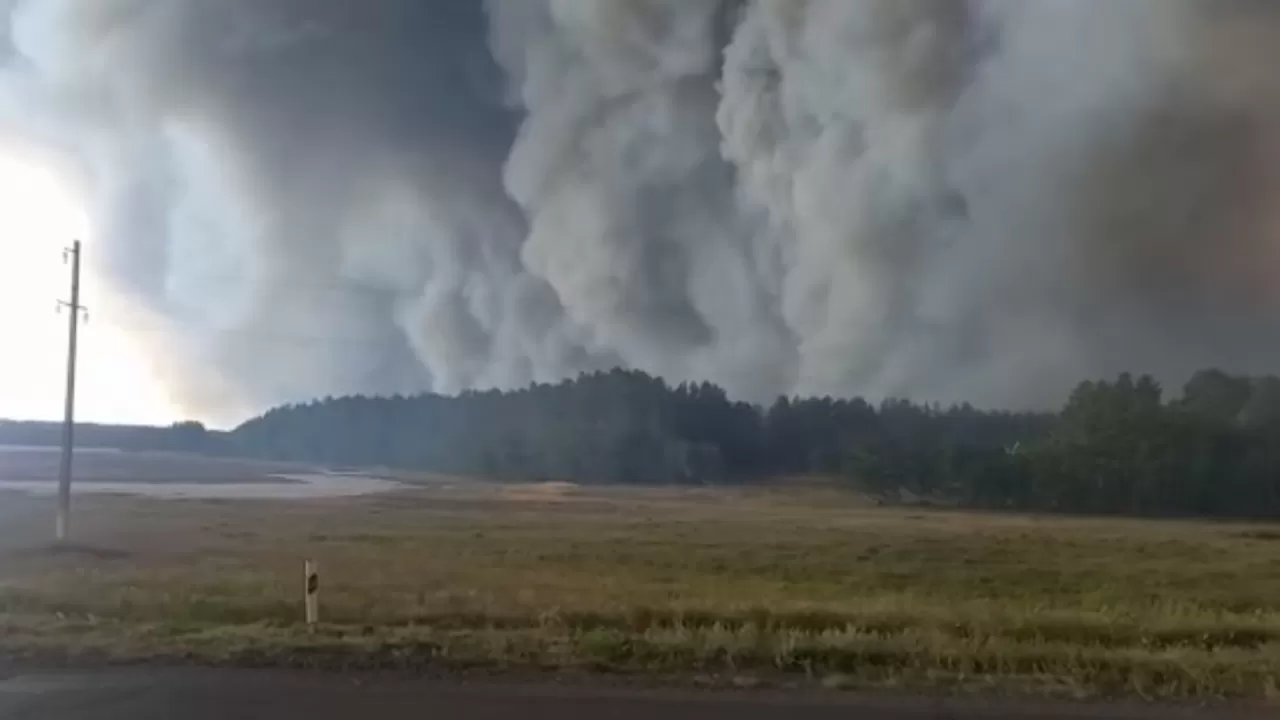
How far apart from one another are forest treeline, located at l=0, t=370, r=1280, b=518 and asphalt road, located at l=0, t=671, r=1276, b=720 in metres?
18.9

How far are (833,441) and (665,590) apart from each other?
1390cm

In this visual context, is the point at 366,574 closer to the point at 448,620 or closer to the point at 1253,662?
the point at 448,620

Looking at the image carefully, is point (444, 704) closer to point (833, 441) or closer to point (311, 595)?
point (311, 595)

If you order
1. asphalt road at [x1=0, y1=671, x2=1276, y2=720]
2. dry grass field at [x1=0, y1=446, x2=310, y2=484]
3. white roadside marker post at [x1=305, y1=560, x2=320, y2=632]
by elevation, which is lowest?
asphalt road at [x1=0, y1=671, x2=1276, y2=720]

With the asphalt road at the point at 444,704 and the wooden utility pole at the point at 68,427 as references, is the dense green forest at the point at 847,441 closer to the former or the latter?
the wooden utility pole at the point at 68,427

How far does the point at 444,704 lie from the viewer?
23.6ft

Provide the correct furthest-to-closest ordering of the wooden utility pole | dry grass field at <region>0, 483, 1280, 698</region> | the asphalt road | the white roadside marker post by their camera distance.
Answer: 1. the wooden utility pole
2. the white roadside marker post
3. dry grass field at <region>0, 483, 1280, 698</region>
4. the asphalt road

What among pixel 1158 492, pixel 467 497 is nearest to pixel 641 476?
pixel 467 497

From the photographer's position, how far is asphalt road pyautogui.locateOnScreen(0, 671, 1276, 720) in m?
6.89

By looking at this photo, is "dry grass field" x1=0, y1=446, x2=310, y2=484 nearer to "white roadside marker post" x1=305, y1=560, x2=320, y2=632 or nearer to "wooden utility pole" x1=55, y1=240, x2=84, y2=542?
"wooden utility pole" x1=55, y1=240, x2=84, y2=542

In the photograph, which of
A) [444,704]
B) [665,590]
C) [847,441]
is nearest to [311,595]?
[444,704]

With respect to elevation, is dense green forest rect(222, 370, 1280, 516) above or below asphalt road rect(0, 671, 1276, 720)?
above

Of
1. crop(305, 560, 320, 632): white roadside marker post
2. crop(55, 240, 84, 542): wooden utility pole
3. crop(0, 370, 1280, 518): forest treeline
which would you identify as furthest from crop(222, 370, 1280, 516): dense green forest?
crop(305, 560, 320, 632): white roadside marker post

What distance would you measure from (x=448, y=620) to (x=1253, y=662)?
24.1ft
